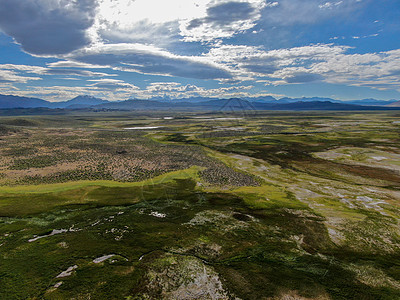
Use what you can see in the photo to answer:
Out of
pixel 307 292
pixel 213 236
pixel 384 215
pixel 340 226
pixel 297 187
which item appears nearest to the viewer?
pixel 307 292

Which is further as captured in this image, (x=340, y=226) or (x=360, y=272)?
(x=340, y=226)

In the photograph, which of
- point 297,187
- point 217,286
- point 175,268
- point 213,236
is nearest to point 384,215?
point 297,187

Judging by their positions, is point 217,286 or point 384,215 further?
point 384,215

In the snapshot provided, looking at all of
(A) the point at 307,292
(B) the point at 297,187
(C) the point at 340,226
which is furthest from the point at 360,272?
(B) the point at 297,187

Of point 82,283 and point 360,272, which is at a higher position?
point 82,283

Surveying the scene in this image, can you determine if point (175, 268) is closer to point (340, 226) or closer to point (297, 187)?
point (340, 226)

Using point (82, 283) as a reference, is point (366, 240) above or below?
below

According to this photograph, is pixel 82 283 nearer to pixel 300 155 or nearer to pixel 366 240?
pixel 366 240

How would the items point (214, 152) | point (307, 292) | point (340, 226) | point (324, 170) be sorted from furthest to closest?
point (214, 152), point (324, 170), point (340, 226), point (307, 292)

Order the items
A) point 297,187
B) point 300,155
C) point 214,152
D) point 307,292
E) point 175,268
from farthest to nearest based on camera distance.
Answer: point 214,152, point 300,155, point 297,187, point 175,268, point 307,292
